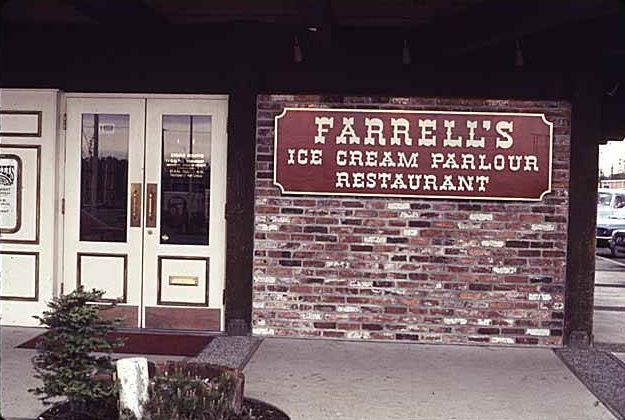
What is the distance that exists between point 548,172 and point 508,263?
94 cm

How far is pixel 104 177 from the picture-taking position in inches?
296

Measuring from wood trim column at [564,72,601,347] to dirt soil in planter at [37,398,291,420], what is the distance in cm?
350

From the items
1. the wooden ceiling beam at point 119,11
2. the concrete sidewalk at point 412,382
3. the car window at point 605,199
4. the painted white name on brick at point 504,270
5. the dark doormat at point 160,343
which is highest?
the wooden ceiling beam at point 119,11

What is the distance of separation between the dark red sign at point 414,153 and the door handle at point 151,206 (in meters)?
1.23

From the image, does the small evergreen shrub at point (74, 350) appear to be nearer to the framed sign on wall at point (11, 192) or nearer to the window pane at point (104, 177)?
the window pane at point (104, 177)

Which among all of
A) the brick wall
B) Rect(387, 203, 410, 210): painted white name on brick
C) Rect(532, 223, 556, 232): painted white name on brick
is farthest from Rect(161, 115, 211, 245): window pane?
Rect(532, 223, 556, 232): painted white name on brick

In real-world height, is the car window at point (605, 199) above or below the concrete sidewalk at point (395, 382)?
above

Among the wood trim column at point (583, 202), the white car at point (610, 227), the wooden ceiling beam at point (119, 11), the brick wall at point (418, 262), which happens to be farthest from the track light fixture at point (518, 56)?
the white car at point (610, 227)

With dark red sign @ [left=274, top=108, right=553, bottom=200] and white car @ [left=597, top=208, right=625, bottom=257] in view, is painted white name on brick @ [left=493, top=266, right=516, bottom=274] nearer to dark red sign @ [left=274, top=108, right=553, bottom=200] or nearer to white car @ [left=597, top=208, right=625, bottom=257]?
dark red sign @ [left=274, top=108, right=553, bottom=200]

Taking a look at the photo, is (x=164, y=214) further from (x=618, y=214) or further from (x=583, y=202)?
(x=618, y=214)

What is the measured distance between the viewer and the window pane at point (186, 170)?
24.4 feet

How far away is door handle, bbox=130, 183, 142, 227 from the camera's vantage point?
7445 mm

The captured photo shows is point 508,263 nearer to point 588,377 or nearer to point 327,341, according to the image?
point 588,377

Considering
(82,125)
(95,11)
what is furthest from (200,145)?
(95,11)
